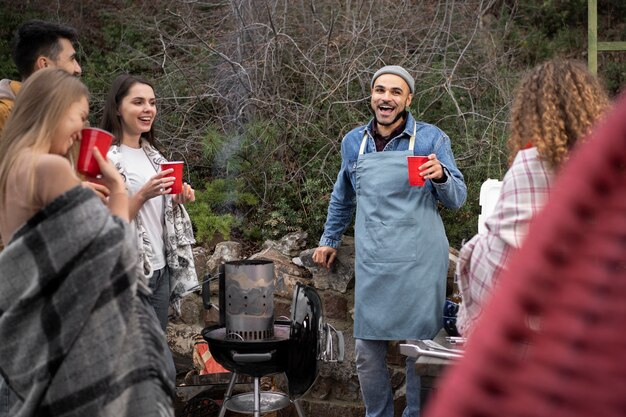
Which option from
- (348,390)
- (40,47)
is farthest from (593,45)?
(40,47)

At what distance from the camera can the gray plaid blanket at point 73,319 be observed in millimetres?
2703

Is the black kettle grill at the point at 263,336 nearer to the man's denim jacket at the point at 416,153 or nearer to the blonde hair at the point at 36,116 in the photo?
the man's denim jacket at the point at 416,153

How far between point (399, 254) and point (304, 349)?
0.75 m

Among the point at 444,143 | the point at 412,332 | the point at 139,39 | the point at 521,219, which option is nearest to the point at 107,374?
the point at 521,219

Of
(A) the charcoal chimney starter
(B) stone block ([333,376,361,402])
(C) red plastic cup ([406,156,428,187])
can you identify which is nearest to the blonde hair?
(C) red plastic cup ([406,156,428,187])

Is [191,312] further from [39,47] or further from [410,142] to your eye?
[39,47]

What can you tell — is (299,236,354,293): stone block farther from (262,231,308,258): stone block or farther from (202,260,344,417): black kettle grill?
(202,260,344,417): black kettle grill

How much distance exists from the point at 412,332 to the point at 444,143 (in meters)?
1.10

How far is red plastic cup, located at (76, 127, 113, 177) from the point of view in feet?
9.89

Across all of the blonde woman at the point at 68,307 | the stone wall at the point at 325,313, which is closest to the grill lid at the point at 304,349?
the stone wall at the point at 325,313

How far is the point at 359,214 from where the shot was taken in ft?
16.2

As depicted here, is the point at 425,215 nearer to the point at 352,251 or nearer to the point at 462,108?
the point at 352,251

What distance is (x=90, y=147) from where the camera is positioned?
303 centimetres

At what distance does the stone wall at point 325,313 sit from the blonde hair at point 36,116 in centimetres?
297
